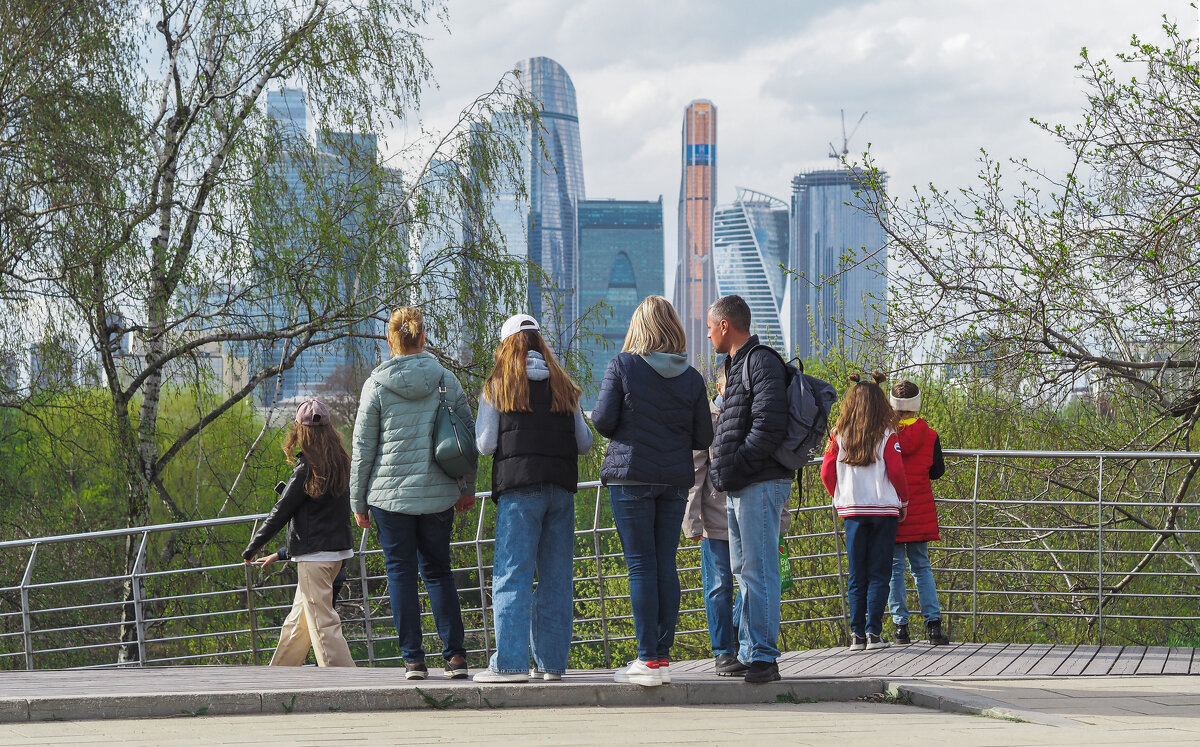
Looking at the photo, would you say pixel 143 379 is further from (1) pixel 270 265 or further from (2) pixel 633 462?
(2) pixel 633 462

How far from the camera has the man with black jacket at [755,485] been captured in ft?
19.1

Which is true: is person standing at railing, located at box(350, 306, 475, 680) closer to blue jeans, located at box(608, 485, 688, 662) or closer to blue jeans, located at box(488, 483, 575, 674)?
blue jeans, located at box(488, 483, 575, 674)

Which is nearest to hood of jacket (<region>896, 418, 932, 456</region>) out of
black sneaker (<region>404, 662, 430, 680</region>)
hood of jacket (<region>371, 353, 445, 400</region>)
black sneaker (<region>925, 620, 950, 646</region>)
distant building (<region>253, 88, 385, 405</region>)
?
black sneaker (<region>925, 620, 950, 646</region>)

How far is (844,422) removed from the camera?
7.53 metres

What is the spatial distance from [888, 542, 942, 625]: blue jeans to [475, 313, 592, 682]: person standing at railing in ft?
8.96

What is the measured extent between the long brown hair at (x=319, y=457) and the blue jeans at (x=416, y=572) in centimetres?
97

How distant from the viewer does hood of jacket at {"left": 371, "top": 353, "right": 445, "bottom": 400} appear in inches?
236

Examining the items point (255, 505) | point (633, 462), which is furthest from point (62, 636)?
point (633, 462)

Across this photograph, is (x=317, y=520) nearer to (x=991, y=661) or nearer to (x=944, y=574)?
(x=991, y=661)

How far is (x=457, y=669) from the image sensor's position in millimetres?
5953

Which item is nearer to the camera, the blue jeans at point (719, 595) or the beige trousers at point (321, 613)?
the blue jeans at point (719, 595)

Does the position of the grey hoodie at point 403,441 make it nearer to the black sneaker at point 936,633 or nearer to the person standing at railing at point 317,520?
the person standing at railing at point 317,520

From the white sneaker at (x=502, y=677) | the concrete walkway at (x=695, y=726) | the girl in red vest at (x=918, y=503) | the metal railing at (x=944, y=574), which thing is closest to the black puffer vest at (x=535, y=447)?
the white sneaker at (x=502, y=677)

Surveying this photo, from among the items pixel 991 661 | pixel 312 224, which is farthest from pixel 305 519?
pixel 312 224
